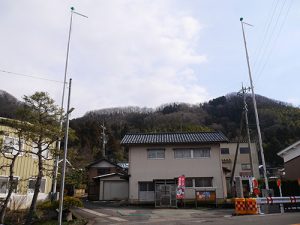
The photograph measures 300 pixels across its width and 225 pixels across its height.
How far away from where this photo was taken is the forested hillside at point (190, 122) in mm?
58344

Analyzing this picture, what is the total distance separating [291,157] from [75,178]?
2412cm

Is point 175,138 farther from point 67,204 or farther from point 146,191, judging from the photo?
point 67,204

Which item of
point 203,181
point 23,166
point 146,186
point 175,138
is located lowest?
point 146,186

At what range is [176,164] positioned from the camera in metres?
30.3

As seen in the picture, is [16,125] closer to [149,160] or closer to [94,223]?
[94,223]

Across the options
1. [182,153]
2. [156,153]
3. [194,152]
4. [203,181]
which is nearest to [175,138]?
[182,153]

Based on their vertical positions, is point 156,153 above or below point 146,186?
above

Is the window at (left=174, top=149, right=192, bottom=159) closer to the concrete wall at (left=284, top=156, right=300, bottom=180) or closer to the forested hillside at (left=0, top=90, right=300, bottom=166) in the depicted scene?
the concrete wall at (left=284, top=156, right=300, bottom=180)

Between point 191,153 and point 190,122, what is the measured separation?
42483mm

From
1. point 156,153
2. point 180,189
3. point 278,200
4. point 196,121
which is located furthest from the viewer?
point 196,121

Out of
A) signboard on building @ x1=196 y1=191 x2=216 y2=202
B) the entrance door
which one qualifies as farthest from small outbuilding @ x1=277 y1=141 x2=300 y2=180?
the entrance door

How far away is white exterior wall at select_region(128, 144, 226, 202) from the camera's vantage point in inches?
1171

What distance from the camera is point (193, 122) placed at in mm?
72250

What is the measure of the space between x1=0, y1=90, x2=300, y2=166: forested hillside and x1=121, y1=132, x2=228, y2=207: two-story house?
17375 millimetres
